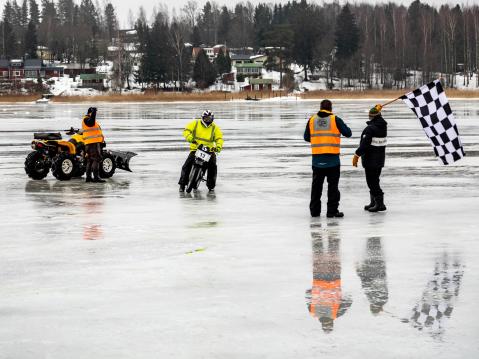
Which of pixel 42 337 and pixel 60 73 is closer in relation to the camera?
pixel 42 337

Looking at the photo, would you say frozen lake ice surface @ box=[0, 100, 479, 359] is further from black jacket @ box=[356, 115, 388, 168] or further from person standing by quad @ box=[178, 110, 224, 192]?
black jacket @ box=[356, 115, 388, 168]

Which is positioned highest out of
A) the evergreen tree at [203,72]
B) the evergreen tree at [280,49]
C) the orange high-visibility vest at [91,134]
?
the evergreen tree at [280,49]

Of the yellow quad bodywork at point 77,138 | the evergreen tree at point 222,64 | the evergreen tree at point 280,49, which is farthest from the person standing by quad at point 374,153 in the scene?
the evergreen tree at point 222,64

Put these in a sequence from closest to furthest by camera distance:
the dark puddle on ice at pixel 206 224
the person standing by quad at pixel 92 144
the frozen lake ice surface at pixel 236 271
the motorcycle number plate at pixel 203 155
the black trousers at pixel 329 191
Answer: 1. the frozen lake ice surface at pixel 236 271
2. the dark puddle on ice at pixel 206 224
3. the black trousers at pixel 329 191
4. the motorcycle number plate at pixel 203 155
5. the person standing by quad at pixel 92 144

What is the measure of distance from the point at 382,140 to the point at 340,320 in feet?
22.5

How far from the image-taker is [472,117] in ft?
147

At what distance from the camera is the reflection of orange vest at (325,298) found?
6914 mm

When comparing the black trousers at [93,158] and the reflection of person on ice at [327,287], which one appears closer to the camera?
the reflection of person on ice at [327,287]

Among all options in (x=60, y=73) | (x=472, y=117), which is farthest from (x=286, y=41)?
(x=472, y=117)

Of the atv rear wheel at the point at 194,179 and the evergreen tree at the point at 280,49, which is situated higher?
the evergreen tree at the point at 280,49

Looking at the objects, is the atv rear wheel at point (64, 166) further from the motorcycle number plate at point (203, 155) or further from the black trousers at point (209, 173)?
the motorcycle number plate at point (203, 155)

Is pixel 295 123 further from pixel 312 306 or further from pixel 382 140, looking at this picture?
pixel 312 306

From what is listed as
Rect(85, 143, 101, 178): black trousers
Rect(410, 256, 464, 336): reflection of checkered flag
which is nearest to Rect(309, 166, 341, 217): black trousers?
Rect(410, 256, 464, 336): reflection of checkered flag

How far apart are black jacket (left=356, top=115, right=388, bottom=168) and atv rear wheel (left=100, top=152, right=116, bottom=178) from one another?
6907 millimetres
